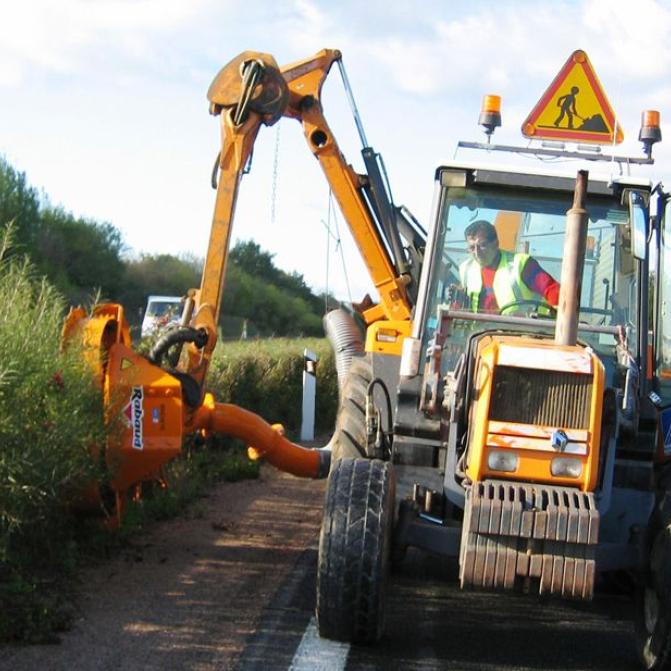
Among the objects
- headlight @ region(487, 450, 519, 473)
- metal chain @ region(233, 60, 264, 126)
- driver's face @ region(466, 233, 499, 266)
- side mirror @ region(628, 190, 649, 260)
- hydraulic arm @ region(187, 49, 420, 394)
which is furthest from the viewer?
metal chain @ region(233, 60, 264, 126)

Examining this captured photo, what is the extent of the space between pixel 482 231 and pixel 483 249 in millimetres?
121

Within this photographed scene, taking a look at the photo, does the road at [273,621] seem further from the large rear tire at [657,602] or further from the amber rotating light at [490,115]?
the amber rotating light at [490,115]

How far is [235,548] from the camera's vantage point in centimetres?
864

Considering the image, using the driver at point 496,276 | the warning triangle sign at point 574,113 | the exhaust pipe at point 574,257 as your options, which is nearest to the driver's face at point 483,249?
the driver at point 496,276

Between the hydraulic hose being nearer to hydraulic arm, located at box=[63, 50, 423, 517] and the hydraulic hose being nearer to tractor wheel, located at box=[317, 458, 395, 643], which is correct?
hydraulic arm, located at box=[63, 50, 423, 517]

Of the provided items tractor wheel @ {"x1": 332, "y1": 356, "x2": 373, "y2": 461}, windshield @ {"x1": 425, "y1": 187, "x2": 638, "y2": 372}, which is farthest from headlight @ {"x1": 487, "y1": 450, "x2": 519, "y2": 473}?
windshield @ {"x1": 425, "y1": 187, "x2": 638, "y2": 372}

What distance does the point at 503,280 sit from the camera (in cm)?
749

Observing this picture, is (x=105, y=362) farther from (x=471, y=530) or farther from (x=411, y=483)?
(x=471, y=530)

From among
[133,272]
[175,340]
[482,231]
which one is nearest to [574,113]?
[482,231]

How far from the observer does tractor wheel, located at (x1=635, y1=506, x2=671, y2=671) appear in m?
5.94

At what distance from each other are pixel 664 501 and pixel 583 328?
4.54 ft

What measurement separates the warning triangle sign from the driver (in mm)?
1314

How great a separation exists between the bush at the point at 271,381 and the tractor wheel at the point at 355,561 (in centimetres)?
688

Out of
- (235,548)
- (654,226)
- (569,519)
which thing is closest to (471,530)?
(569,519)
